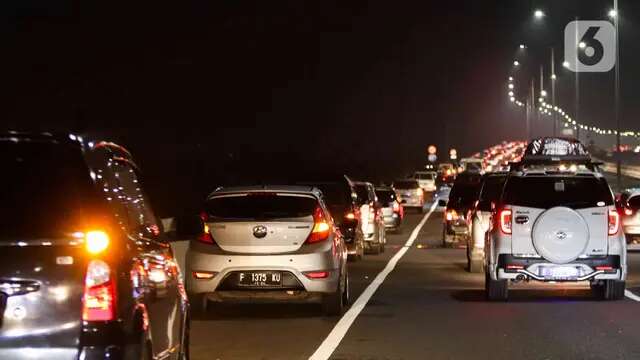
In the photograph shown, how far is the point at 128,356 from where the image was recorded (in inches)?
281

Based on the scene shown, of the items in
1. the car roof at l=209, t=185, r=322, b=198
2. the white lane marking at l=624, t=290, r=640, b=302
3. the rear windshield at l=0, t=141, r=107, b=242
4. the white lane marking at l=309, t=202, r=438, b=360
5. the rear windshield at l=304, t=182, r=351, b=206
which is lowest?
the white lane marking at l=624, t=290, r=640, b=302

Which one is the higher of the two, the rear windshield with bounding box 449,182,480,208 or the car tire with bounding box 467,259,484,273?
the rear windshield with bounding box 449,182,480,208

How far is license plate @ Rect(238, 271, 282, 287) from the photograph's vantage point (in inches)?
632

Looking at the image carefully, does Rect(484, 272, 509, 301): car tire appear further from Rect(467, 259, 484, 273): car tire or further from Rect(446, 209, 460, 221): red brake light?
Rect(446, 209, 460, 221): red brake light

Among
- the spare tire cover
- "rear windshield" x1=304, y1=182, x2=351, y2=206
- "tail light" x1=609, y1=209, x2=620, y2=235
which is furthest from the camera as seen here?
"rear windshield" x1=304, y1=182, x2=351, y2=206

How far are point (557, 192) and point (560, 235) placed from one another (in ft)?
2.58

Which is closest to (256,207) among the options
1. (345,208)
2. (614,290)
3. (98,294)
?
(614,290)

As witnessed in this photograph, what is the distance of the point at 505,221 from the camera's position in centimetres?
1811

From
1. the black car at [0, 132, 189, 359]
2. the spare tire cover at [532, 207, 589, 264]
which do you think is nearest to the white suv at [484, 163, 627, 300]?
the spare tire cover at [532, 207, 589, 264]

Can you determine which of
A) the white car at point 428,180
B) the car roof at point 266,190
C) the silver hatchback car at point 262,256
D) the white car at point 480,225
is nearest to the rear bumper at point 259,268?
the silver hatchback car at point 262,256

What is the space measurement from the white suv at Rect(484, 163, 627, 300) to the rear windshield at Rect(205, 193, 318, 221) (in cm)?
305

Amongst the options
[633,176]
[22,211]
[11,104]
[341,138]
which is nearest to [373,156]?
[341,138]

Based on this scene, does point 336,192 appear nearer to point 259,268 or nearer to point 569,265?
point 569,265

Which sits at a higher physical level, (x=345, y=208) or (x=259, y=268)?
(x=345, y=208)
